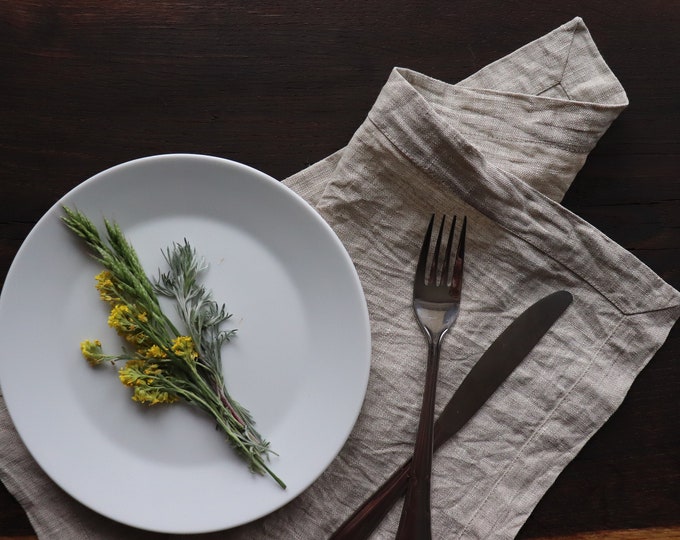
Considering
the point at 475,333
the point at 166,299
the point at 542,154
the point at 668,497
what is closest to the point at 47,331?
the point at 166,299

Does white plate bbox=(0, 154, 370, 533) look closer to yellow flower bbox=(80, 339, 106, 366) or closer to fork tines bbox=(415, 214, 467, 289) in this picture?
yellow flower bbox=(80, 339, 106, 366)

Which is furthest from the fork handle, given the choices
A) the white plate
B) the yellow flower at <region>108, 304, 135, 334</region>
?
the yellow flower at <region>108, 304, 135, 334</region>

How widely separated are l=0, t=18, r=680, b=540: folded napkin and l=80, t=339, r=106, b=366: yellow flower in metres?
0.35

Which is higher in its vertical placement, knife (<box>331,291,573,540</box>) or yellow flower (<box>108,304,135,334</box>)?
yellow flower (<box>108,304,135,334</box>)

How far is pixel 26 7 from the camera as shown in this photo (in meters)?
1.13

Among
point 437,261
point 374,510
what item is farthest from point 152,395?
point 437,261

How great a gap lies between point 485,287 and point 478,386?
17cm

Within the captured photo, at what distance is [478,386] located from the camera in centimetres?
110

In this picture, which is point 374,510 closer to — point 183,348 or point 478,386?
point 478,386

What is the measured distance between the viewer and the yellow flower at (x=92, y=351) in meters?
1.02

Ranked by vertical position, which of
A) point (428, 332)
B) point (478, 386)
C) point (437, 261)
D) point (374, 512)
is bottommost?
point (374, 512)

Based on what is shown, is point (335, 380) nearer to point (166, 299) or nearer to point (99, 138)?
point (166, 299)

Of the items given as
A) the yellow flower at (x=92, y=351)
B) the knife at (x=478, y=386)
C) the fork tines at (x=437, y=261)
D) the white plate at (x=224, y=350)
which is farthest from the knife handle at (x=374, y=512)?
the yellow flower at (x=92, y=351)

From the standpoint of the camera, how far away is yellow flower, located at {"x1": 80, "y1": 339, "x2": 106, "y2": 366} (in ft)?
3.35
